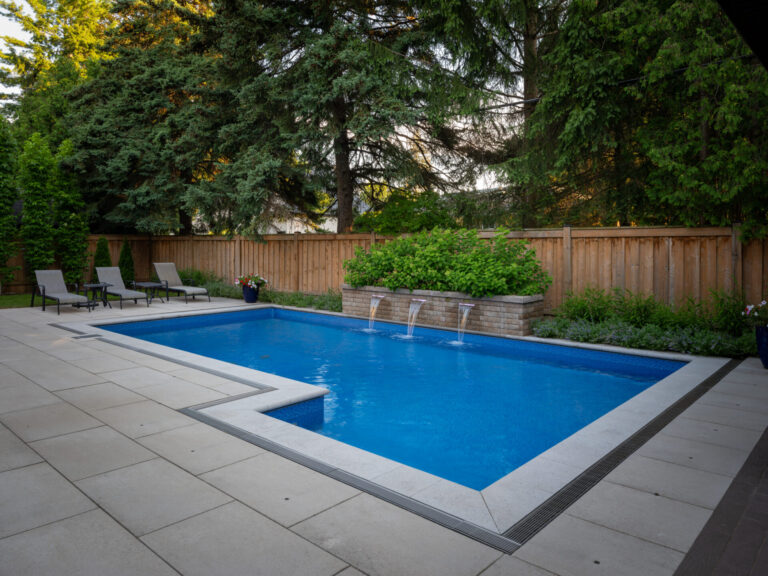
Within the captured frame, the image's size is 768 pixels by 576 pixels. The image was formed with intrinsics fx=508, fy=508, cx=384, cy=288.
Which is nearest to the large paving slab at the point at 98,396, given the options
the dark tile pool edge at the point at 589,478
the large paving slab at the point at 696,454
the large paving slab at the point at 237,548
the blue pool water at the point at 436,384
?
the blue pool water at the point at 436,384

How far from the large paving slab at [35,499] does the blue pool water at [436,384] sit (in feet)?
6.05

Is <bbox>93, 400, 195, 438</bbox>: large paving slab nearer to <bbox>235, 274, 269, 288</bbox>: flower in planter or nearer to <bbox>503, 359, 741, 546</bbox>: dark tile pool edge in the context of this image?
<bbox>503, 359, 741, 546</bbox>: dark tile pool edge

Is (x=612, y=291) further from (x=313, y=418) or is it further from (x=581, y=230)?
(x=313, y=418)

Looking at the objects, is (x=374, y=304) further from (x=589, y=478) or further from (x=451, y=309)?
(x=589, y=478)

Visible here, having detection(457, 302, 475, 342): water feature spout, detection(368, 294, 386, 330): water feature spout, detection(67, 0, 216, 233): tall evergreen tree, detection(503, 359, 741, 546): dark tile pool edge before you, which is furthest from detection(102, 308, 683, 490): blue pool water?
detection(67, 0, 216, 233): tall evergreen tree

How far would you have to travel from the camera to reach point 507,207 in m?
12.2

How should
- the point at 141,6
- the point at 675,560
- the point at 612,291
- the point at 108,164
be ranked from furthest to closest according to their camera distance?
the point at 141,6, the point at 108,164, the point at 612,291, the point at 675,560

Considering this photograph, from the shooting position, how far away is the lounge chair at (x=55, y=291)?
433 inches

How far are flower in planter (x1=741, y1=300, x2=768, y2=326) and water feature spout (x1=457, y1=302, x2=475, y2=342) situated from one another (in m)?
3.93

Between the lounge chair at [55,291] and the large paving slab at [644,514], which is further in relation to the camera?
the lounge chair at [55,291]

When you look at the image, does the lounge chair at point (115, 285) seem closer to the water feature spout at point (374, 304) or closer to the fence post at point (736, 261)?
the water feature spout at point (374, 304)

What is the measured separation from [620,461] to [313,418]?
2747mm

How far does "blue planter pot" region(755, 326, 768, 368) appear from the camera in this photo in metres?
5.84

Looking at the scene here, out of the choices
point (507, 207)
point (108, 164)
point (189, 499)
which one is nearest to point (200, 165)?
point (108, 164)
